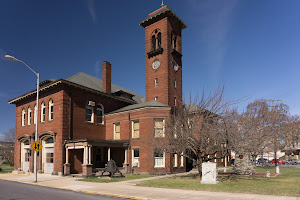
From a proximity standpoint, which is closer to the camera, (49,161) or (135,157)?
(49,161)

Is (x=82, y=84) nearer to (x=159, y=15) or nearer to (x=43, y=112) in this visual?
(x=43, y=112)

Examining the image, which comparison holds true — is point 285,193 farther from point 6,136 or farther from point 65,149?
point 6,136

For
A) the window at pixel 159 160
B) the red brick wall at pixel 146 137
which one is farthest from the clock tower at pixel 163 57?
the window at pixel 159 160

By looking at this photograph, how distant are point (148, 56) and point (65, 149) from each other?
16.0 metres

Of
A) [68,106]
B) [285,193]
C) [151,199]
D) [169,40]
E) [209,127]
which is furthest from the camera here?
[169,40]

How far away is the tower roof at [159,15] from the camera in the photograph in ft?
103

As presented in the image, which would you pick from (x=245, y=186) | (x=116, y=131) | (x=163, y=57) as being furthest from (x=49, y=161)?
(x=245, y=186)

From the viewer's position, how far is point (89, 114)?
2828 centimetres

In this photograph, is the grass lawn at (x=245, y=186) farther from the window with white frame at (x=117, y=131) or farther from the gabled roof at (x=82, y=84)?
the gabled roof at (x=82, y=84)

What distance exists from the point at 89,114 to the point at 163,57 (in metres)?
11.6

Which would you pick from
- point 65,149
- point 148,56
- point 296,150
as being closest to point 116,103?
point 148,56

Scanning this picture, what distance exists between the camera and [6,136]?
247ft

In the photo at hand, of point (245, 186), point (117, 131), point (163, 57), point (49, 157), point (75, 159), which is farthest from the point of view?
point (163, 57)

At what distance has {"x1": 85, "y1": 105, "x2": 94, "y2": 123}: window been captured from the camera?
27814 millimetres
